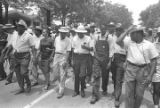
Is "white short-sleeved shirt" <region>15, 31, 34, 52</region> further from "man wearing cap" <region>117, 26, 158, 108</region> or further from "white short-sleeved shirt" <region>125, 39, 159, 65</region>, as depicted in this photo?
"white short-sleeved shirt" <region>125, 39, 159, 65</region>

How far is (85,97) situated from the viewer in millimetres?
6176

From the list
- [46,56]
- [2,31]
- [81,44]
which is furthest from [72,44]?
[2,31]

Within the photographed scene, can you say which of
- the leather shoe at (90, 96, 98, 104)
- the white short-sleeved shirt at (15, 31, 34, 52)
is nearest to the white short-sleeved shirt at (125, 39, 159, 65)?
the leather shoe at (90, 96, 98, 104)

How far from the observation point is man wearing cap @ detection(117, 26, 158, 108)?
427cm

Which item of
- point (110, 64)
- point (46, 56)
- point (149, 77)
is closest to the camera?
point (149, 77)

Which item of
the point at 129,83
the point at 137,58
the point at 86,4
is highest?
the point at 86,4

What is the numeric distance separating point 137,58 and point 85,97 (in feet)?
7.88

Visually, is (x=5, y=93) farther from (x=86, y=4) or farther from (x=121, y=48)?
(x=86, y=4)

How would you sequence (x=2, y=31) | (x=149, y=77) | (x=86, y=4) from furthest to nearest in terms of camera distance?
(x=86, y=4), (x=2, y=31), (x=149, y=77)

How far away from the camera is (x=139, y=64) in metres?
4.30

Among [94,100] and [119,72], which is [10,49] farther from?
[119,72]

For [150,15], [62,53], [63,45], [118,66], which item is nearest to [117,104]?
[118,66]

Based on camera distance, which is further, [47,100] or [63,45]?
[63,45]

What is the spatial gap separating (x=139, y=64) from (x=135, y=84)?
0.44 m
